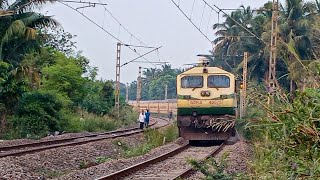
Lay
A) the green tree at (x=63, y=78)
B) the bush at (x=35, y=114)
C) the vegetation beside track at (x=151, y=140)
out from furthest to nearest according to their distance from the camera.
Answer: the green tree at (x=63, y=78) < the bush at (x=35, y=114) < the vegetation beside track at (x=151, y=140)

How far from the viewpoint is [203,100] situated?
21.8 metres

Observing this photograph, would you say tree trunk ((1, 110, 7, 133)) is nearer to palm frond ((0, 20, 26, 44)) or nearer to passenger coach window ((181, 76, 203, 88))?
palm frond ((0, 20, 26, 44))

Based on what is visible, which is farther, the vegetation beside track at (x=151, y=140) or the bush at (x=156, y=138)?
the bush at (x=156, y=138)

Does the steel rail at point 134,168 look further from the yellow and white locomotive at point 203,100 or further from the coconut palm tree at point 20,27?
the coconut palm tree at point 20,27

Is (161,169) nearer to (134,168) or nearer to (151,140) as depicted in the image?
Result: (134,168)

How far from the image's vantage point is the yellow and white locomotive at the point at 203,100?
850 inches

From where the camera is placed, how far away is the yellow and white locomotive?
21594 mm

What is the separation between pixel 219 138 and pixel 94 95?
75.7ft

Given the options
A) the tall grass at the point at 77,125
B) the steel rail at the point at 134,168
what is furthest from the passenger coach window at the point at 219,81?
the tall grass at the point at 77,125

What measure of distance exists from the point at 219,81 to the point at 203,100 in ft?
3.05

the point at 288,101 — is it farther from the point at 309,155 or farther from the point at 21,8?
the point at 21,8

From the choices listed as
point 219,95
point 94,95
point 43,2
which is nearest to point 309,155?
point 219,95

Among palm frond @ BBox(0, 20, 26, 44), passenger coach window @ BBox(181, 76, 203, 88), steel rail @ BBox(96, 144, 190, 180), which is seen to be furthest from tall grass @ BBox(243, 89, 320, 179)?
palm frond @ BBox(0, 20, 26, 44)

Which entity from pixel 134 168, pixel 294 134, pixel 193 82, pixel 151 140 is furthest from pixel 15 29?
pixel 294 134
